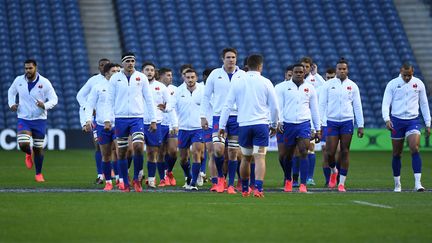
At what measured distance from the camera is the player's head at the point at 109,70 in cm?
2145

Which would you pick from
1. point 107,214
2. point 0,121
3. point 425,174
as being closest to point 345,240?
point 107,214

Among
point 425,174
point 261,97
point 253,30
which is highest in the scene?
point 253,30

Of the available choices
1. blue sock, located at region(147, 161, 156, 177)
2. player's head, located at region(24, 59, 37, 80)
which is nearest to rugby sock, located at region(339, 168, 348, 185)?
blue sock, located at region(147, 161, 156, 177)

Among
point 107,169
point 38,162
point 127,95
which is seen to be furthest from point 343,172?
point 38,162

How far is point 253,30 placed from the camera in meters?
44.8

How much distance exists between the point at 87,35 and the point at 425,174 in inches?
854

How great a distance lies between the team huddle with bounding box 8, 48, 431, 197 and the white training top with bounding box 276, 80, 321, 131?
0.02m

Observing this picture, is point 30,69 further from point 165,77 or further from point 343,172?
point 343,172

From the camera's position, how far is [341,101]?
70.4ft

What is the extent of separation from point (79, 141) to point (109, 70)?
54.6 feet

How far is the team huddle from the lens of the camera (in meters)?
18.1

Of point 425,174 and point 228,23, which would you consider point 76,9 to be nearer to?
point 228,23

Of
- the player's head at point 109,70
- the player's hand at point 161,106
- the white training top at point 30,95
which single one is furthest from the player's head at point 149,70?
the white training top at point 30,95

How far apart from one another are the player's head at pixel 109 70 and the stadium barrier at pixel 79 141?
16121mm
